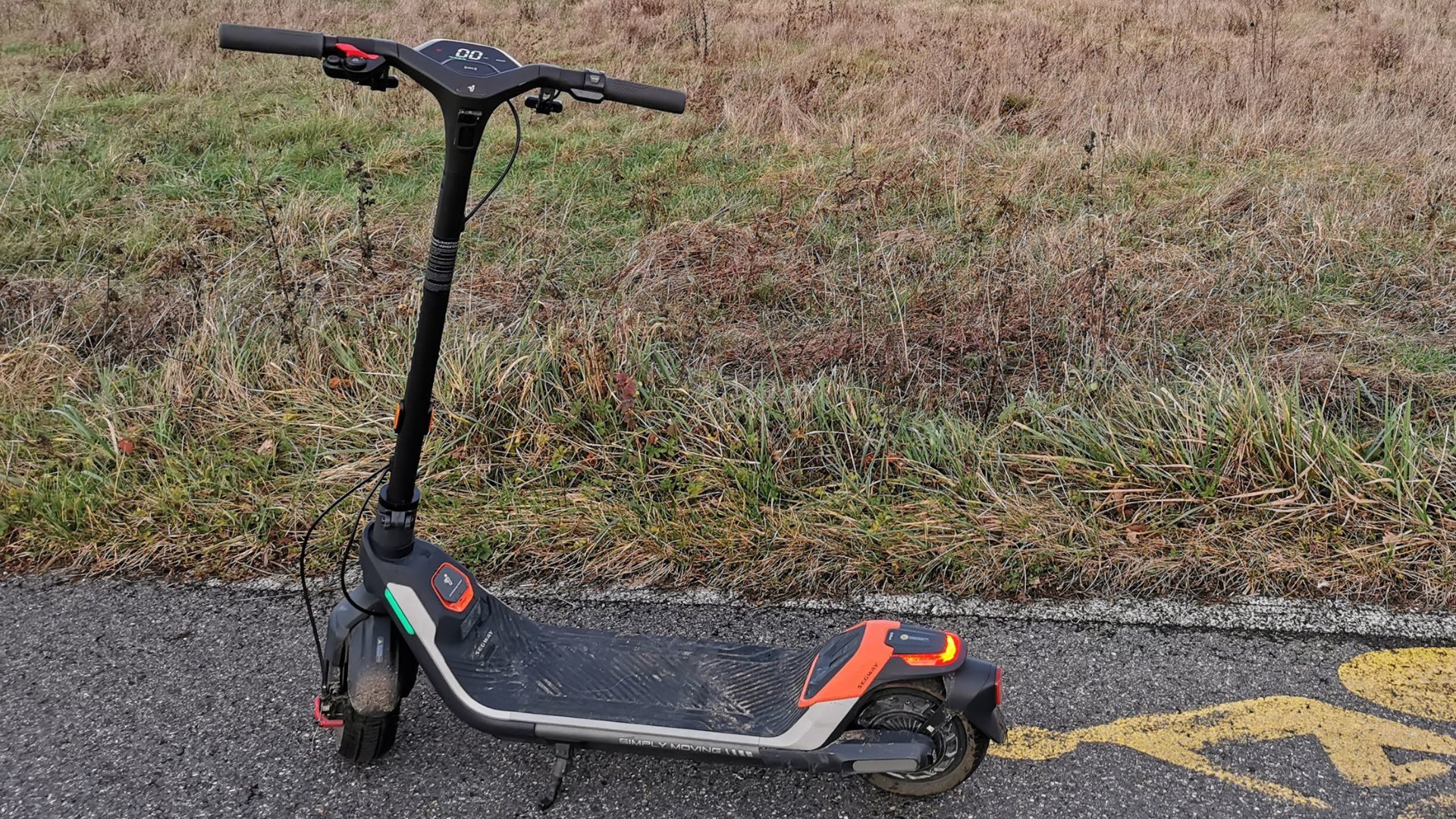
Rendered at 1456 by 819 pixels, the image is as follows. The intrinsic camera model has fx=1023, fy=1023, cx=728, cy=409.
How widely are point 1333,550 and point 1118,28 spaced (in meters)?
7.72

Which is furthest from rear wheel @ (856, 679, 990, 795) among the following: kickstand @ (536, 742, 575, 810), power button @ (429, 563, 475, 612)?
power button @ (429, 563, 475, 612)

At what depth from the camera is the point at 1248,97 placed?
737cm

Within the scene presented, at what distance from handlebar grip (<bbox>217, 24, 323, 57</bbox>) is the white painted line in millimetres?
1822

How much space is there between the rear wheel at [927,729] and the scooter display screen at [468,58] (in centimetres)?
161

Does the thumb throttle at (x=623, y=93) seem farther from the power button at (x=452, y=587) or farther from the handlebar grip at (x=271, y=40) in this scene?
the power button at (x=452, y=587)

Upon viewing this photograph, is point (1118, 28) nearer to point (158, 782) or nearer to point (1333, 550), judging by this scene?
point (1333, 550)

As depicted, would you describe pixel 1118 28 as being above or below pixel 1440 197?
above

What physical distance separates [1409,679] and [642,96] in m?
2.54

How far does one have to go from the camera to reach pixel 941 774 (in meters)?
2.41

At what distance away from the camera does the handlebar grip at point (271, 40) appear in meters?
1.96

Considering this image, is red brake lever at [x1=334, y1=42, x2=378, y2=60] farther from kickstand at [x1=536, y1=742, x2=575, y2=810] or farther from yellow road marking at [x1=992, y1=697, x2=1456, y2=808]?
yellow road marking at [x1=992, y1=697, x2=1456, y2=808]

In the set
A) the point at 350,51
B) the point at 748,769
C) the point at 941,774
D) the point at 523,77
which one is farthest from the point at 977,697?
the point at 350,51

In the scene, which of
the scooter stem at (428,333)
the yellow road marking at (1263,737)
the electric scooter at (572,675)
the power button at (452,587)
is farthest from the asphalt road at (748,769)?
the scooter stem at (428,333)

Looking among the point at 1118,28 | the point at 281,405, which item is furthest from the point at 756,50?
the point at 281,405
